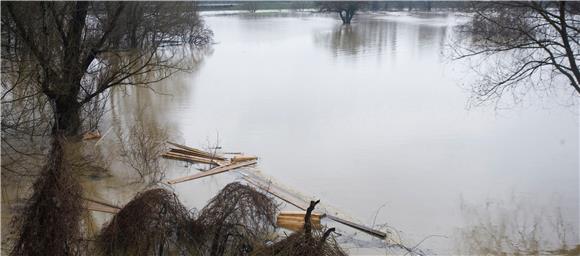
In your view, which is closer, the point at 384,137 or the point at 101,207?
the point at 101,207

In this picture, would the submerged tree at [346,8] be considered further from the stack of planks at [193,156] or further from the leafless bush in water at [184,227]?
the leafless bush in water at [184,227]

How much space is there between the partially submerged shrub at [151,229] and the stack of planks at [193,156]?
5.41m

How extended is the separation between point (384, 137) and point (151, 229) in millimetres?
9062

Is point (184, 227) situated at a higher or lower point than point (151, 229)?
lower

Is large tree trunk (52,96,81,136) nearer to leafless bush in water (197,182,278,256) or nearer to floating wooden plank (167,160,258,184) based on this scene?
floating wooden plank (167,160,258,184)

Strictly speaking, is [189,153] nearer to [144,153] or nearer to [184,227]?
[144,153]

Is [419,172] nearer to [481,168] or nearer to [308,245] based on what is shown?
[481,168]

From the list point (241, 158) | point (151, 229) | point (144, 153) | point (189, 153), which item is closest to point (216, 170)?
point (241, 158)

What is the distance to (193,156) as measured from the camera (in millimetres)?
13602

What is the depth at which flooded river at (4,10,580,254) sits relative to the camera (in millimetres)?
11273

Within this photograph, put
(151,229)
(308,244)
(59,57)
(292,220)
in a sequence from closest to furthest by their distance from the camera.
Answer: (308,244) → (151,229) → (292,220) → (59,57)

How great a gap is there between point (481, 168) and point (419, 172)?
150cm

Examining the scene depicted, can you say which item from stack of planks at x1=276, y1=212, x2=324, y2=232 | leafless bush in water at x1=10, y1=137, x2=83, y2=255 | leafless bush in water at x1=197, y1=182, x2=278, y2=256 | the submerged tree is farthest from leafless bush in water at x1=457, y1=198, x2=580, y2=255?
the submerged tree

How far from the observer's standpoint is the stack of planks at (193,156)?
13414 mm
